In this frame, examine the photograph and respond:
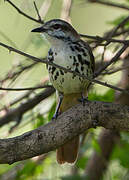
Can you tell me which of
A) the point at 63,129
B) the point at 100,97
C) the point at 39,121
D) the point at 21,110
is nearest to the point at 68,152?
the point at 39,121

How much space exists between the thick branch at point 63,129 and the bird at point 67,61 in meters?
0.40

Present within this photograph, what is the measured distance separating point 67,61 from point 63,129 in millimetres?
858

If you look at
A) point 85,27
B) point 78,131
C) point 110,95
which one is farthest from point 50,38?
point 85,27

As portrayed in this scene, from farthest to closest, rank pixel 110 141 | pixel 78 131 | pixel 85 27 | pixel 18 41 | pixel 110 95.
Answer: pixel 85 27 → pixel 18 41 → pixel 110 141 → pixel 110 95 → pixel 78 131

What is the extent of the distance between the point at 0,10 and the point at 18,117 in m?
2.25

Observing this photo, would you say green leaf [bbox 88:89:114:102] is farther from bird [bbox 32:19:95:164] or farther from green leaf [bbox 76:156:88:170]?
green leaf [bbox 76:156:88:170]

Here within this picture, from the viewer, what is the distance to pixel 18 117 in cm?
Answer: 489

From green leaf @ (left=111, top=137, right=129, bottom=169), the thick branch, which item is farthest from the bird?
green leaf @ (left=111, top=137, right=129, bottom=169)

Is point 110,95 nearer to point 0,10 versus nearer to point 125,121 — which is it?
point 125,121

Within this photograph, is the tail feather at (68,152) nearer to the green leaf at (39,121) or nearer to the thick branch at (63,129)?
the green leaf at (39,121)

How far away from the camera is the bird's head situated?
4227 millimetres

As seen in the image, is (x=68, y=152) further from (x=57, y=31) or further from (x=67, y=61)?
(x=57, y=31)

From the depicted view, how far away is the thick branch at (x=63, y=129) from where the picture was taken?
316cm

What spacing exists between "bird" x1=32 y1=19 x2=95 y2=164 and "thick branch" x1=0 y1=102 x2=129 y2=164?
0.40 m
